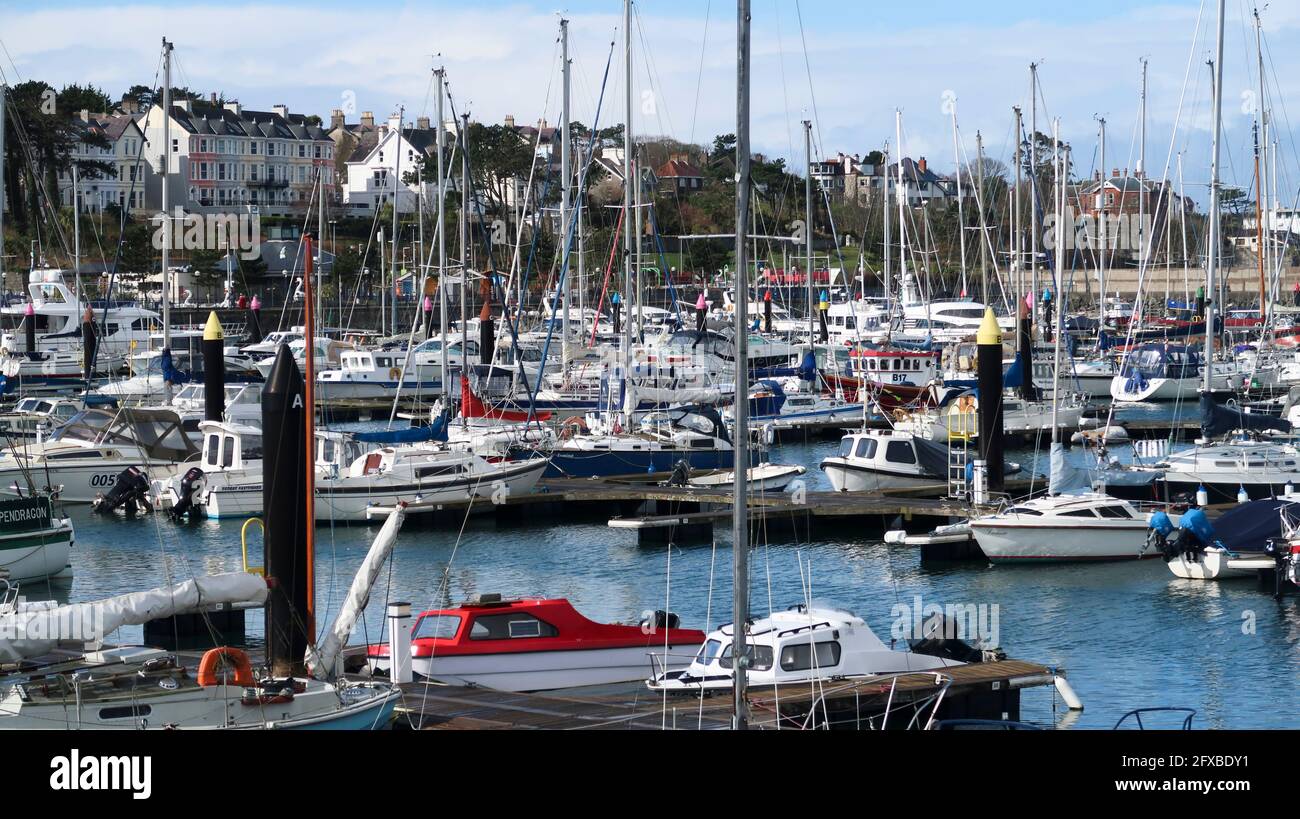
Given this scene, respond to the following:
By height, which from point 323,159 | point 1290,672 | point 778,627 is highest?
point 323,159

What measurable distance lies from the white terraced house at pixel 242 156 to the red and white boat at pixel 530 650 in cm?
9564

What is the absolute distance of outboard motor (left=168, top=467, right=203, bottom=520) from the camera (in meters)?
40.7

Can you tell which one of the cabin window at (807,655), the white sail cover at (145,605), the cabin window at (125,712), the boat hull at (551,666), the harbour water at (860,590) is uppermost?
the white sail cover at (145,605)

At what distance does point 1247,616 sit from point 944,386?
33.7 meters

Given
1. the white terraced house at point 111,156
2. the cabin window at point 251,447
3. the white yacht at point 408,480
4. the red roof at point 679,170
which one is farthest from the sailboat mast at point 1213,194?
the red roof at point 679,170

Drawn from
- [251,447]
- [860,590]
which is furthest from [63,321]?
[860,590]

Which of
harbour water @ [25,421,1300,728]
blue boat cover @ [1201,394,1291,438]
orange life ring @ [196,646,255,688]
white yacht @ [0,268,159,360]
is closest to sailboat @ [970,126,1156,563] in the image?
harbour water @ [25,421,1300,728]

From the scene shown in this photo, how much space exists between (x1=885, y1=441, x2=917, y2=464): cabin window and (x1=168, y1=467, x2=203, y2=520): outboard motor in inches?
669

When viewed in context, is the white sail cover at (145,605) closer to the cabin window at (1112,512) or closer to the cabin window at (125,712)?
the cabin window at (125,712)

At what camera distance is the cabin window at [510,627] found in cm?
2231

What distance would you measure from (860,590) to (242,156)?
3935 inches

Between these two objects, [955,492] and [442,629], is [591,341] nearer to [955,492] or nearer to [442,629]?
[955,492]

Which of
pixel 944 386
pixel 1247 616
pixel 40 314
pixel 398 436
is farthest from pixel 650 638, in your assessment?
pixel 40 314

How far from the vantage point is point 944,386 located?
62.2 metres
